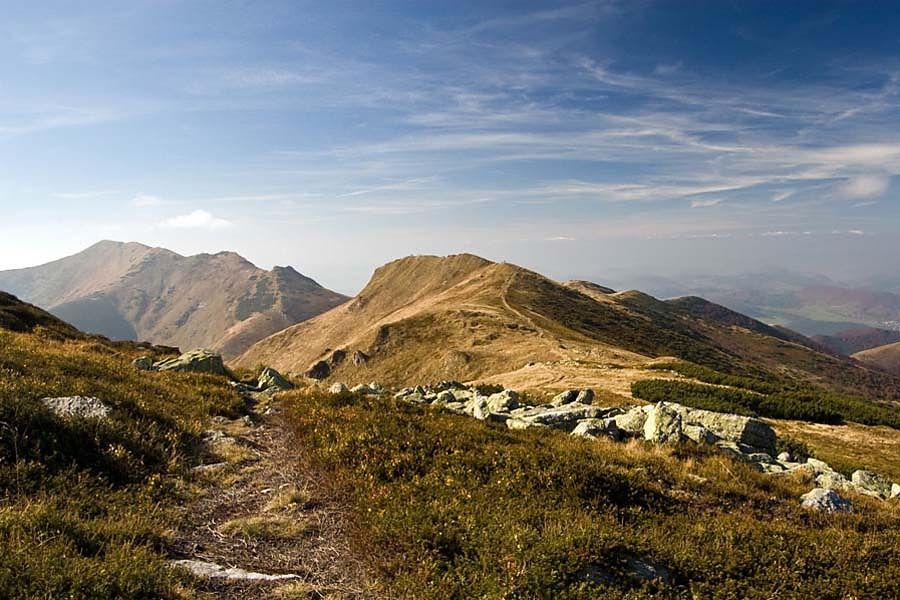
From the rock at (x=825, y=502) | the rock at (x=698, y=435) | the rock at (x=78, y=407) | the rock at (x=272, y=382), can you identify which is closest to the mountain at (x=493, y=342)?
the rock at (x=698, y=435)

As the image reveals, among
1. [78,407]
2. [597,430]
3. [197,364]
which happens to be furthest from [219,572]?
[197,364]

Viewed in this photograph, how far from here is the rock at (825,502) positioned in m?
10.5

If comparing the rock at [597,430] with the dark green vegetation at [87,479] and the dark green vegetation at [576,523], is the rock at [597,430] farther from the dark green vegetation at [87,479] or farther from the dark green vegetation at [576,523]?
the dark green vegetation at [87,479]

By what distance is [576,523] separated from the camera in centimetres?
782

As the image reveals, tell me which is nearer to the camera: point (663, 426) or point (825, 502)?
point (825, 502)

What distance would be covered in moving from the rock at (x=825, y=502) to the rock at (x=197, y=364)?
2372cm

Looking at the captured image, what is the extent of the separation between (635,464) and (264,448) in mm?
9973

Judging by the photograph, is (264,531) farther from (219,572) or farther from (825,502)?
(825,502)

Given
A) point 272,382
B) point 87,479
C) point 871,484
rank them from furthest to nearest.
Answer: point 272,382 → point 871,484 → point 87,479

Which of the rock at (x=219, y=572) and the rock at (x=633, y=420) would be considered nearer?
the rock at (x=219, y=572)

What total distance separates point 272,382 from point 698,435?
18.5 metres

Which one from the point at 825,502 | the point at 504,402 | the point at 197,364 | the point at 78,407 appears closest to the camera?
the point at 825,502

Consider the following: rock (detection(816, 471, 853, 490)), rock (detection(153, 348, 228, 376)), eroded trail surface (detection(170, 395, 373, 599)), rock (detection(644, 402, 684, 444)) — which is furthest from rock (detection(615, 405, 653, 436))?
rock (detection(153, 348, 228, 376))

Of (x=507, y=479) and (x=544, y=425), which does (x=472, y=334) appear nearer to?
(x=544, y=425)
